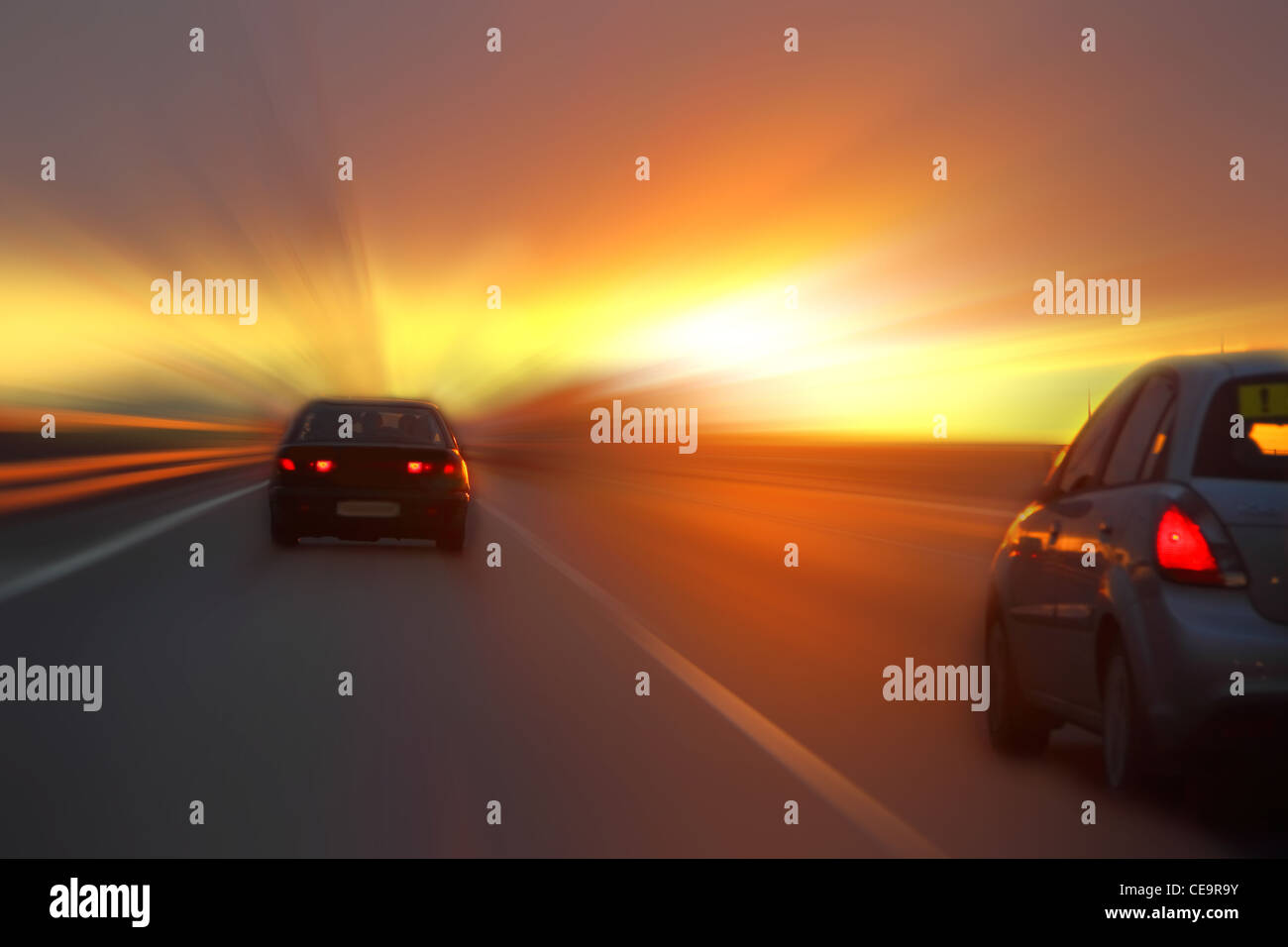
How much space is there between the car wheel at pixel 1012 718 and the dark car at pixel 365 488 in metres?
12.3

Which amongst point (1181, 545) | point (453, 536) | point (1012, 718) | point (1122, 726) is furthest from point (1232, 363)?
point (453, 536)

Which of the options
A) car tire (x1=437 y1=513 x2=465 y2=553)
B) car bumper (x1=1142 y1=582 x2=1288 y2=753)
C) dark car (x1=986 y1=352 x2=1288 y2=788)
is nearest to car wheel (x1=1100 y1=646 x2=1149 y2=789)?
dark car (x1=986 y1=352 x2=1288 y2=788)

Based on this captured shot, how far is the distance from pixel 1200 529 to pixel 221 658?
→ 6.60 m

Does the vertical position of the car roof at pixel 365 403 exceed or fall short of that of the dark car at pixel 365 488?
it exceeds it

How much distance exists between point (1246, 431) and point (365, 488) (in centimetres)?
1445

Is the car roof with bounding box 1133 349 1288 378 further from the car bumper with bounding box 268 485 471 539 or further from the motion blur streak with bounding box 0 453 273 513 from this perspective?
the motion blur streak with bounding box 0 453 273 513

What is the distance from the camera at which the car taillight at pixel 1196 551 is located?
6465 millimetres

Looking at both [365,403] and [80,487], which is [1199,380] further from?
[80,487]

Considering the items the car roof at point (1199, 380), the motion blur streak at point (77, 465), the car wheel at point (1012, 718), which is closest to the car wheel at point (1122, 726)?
the car roof at point (1199, 380)

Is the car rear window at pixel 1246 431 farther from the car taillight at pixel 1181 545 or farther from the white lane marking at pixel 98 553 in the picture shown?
the white lane marking at pixel 98 553

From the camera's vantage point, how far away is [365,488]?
20.3 meters

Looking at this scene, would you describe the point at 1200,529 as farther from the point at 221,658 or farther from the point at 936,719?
the point at 221,658

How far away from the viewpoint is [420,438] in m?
21.1
